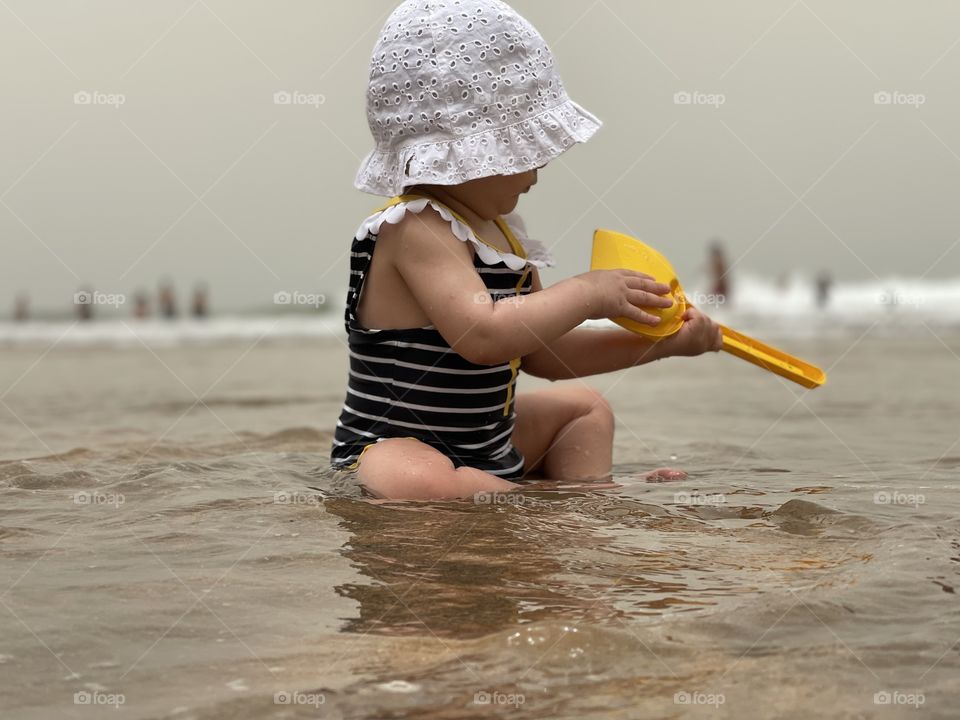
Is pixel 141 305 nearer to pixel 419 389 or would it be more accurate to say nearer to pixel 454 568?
pixel 419 389

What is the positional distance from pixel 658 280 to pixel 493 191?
38 centimetres

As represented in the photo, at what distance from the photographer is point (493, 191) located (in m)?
2.05

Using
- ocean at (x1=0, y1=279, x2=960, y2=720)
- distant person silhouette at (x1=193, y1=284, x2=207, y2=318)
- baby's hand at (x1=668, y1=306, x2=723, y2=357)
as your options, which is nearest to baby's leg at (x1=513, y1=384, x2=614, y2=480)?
ocean at (x1=0, y1=279, x2=960, y2=720)

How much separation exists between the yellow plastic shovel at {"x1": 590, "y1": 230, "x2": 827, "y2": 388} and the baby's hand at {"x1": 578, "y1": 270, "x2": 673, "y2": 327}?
0.03 m

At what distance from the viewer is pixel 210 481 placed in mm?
2109

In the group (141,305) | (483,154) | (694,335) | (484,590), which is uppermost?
(141,305)

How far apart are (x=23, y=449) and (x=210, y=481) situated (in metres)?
0.95

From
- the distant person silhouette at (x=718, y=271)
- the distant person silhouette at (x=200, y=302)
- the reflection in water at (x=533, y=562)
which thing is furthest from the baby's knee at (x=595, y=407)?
the distant person silhouette at (x=200, y=302)

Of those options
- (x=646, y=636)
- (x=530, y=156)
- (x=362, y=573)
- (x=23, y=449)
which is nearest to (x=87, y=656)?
(x=362, y=573)

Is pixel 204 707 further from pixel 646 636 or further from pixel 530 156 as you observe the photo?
pixel 530 156

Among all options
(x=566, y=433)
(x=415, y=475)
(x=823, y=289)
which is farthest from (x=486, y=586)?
(x=823, y=289)

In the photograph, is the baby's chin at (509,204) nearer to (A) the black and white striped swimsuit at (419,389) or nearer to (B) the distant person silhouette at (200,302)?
(A) the black and white striped swimsuit at (419,389)

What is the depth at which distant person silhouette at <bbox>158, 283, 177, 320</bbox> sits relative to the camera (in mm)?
18469

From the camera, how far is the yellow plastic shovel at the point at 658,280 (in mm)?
2082
